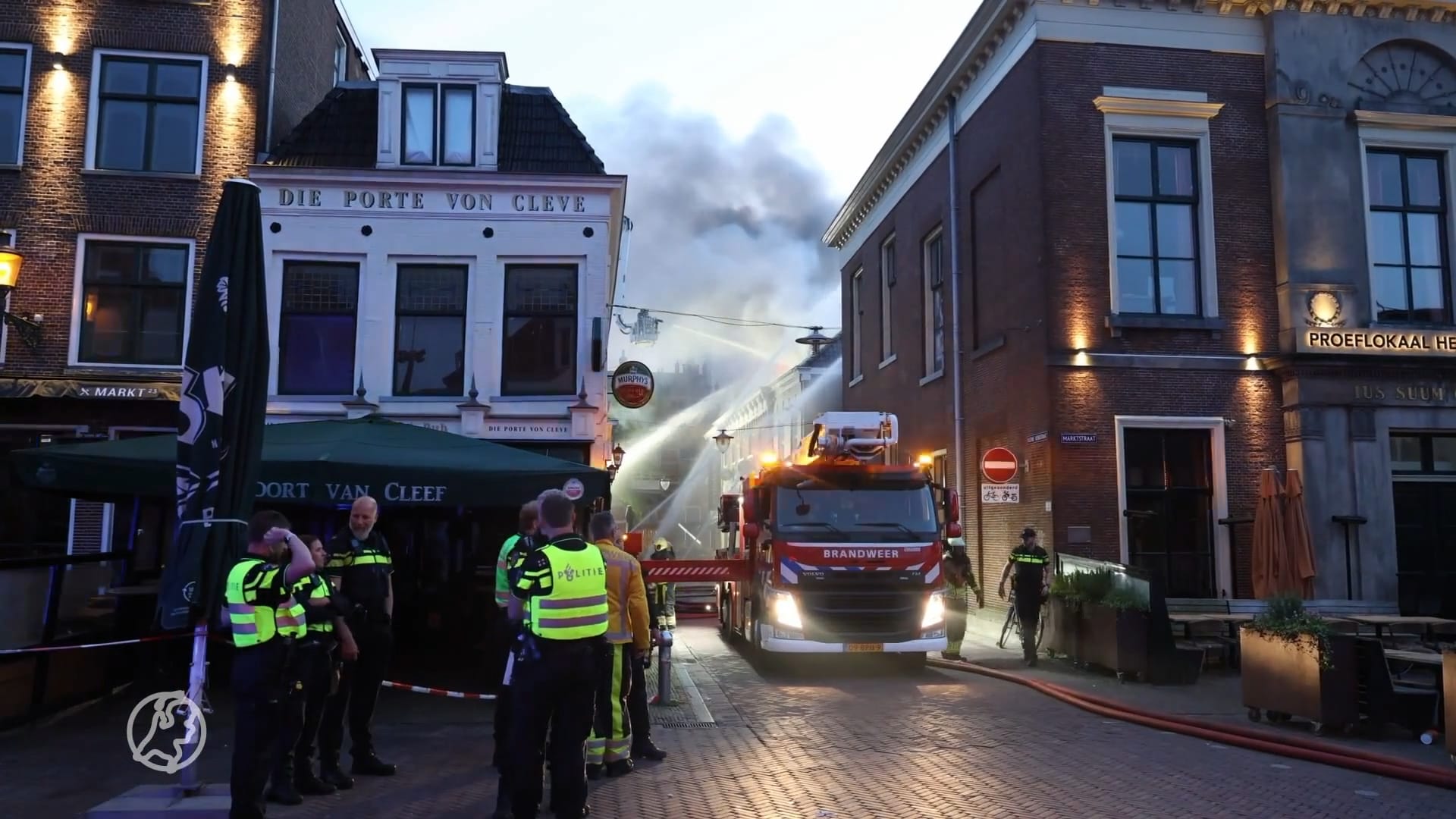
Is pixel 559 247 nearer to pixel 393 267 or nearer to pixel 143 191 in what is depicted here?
pixel 393 267

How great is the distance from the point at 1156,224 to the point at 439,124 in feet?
38.0

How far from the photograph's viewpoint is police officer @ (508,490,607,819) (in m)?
5.75

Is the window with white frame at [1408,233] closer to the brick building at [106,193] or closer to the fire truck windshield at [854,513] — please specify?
the fire truck windshield at [854,513]

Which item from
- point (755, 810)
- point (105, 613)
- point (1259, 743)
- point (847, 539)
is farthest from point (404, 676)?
point (1259, 743)

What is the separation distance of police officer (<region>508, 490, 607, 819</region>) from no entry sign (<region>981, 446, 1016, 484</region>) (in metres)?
11.4

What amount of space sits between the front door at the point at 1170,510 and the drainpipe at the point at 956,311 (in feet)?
14.5

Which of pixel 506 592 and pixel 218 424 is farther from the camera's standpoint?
pixel 506 592

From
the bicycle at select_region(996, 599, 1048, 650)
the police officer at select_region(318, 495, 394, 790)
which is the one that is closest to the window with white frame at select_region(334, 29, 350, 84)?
the bicycle at select_region(996, 599, 1048, 650)

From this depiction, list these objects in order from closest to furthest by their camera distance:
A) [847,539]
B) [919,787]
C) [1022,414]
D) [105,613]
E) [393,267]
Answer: [919,787]
[105,613]
[847,539]
[393,267]
[1022,414]

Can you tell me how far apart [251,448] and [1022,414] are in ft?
44.7

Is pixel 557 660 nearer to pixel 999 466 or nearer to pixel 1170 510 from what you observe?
pixel 999 466

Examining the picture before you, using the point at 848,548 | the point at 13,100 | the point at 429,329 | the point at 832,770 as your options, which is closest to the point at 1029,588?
the point at 848,548

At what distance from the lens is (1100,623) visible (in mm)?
13227

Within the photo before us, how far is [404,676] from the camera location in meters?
11.8
